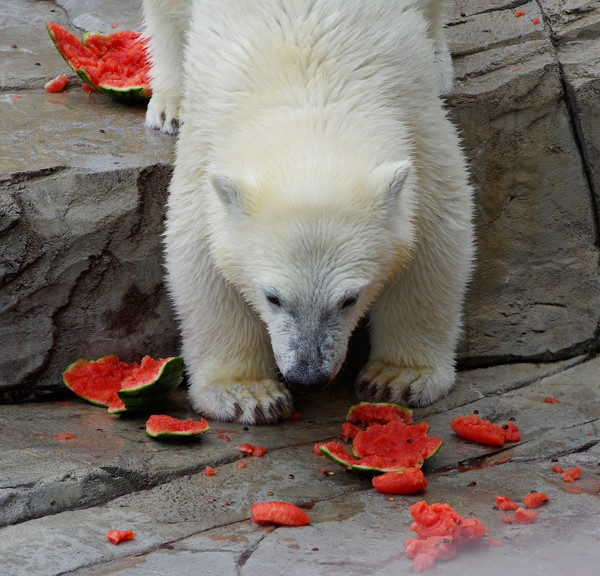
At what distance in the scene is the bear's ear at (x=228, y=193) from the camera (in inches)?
133

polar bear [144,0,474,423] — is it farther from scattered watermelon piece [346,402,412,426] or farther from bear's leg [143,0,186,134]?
scattered watermelon piece [346,402,412,426]

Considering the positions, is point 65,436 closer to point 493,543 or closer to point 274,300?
point 274,300

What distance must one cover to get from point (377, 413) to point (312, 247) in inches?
43.2

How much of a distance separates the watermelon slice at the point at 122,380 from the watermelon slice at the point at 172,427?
0.15 m

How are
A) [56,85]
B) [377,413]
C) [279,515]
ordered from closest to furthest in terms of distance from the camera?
1. [279,515]
2. [377,413]
3. [56,85]

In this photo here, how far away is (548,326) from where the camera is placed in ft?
15.9

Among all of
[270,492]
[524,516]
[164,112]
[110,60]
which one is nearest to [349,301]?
[270,492]

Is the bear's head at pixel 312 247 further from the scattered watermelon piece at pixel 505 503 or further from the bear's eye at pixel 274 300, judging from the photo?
the scattered watermelon piece at pixel 505 503

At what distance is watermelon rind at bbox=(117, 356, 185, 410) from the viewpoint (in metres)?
3.91

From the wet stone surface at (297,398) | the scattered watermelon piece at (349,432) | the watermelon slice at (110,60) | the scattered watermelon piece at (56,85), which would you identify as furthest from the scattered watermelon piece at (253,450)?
the scattered watermelon piece at (56,85)

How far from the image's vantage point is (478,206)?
16.0ft

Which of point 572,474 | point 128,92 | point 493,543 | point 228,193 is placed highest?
point 128,92

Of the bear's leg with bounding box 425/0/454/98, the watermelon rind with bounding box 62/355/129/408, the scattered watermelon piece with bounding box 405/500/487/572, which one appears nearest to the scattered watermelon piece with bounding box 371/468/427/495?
the scattered watermelon piece with bounding box 405/500/487/572

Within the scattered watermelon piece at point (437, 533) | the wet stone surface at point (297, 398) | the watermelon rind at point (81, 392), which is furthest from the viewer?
the watermelon rind at point (81, 392)
